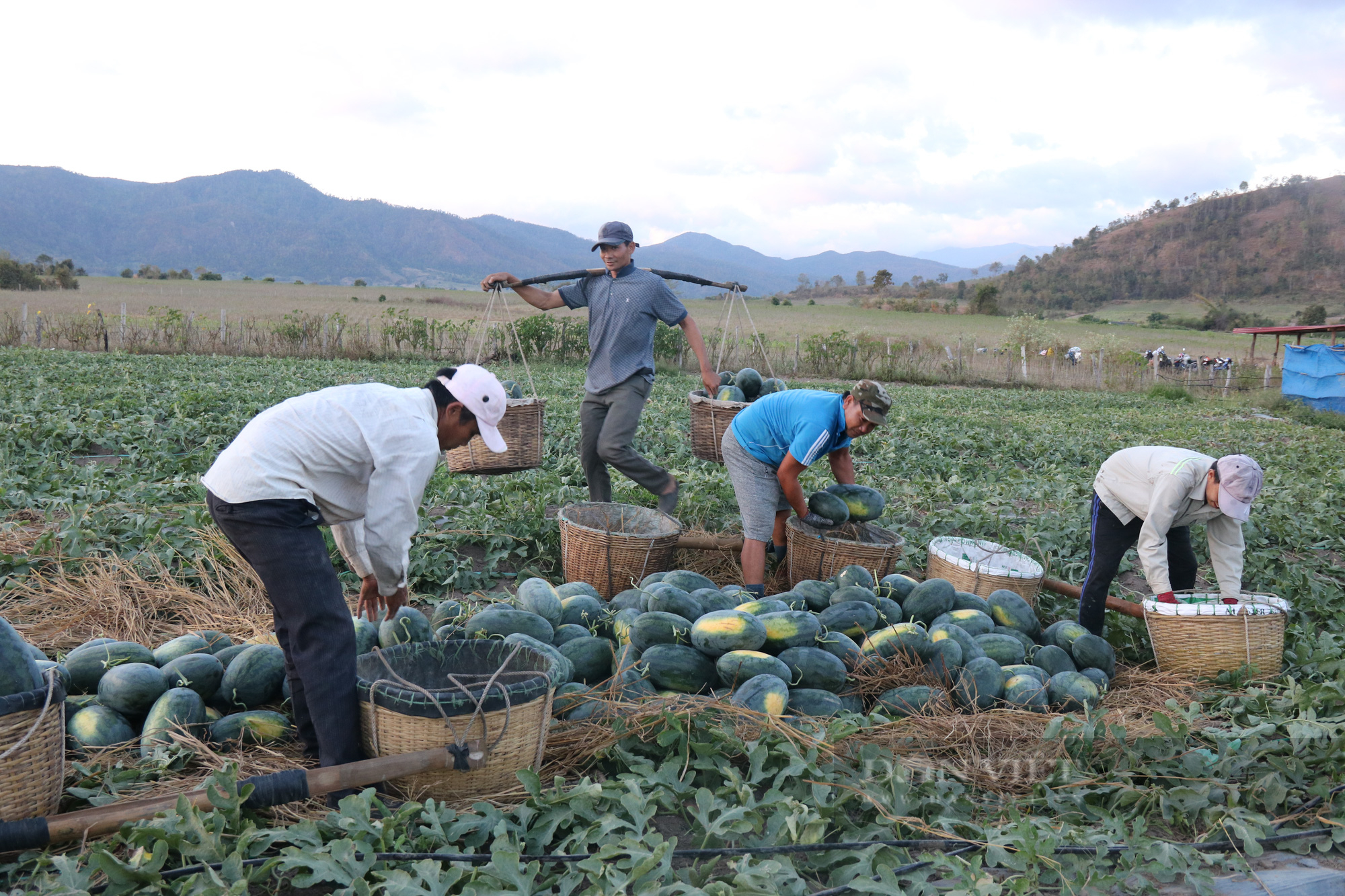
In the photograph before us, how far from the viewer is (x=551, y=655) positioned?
3375 millimetres

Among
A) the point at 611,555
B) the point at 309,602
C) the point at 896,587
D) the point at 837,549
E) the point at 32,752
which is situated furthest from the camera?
the point at 837,549

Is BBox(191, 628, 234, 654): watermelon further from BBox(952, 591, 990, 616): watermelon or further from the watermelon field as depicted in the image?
BBox(952, 591, 990, 616): watermelon

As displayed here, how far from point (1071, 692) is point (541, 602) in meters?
2.69

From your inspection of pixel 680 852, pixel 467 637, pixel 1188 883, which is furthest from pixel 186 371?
pixel 1188 883

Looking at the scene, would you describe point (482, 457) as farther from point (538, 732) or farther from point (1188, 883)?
point (1188, 883)

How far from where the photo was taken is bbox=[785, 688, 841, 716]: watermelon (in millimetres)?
3578

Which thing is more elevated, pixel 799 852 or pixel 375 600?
pixel 375 600

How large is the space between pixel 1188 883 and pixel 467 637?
2.87 m

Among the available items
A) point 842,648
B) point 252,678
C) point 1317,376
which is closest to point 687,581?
point 842,648

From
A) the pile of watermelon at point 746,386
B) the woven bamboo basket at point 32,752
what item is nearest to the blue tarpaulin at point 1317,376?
the pile of watermelon at point 746,386

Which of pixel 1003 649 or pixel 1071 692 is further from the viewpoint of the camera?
pixel 1003 649

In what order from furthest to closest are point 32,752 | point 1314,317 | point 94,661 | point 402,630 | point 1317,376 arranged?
point 1314,317
point 1317,376
point 402,630
point 94,661
point 32,752

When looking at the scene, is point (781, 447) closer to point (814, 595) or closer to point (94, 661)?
point (814, 595)

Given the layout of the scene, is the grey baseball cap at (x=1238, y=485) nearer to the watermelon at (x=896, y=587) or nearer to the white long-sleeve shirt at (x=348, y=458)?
the watermelon at (x=896, y=587)
